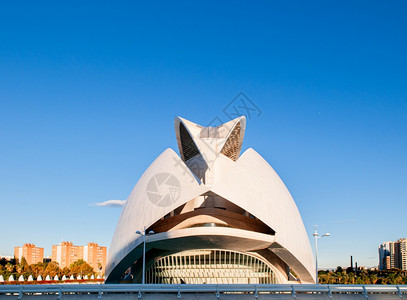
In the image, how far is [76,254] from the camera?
131 meters

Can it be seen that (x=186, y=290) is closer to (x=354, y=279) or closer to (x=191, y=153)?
(x=191, y=153)

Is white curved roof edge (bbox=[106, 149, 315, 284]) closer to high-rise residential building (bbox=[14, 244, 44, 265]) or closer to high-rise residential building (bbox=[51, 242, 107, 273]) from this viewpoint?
high-rise residential building (bbox=[51, 242, 107, 273])

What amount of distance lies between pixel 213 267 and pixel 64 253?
348 ft

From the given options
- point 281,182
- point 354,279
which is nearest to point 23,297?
point 281,182

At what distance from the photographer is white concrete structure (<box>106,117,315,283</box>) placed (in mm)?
29062

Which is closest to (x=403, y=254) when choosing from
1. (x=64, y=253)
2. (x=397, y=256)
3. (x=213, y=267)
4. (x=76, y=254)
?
(x=397, y=256)

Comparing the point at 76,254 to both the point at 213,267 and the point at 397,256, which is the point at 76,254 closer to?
the point at 397,256

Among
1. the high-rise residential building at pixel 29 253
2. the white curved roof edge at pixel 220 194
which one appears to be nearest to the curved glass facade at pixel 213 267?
the white curved roof edge at pixel 220 194

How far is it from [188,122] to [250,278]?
13320mm

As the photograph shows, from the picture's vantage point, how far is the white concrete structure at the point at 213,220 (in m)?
29.1

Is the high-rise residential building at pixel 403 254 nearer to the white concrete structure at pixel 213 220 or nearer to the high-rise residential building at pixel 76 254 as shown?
the high-rise residential building at pixel 76 254

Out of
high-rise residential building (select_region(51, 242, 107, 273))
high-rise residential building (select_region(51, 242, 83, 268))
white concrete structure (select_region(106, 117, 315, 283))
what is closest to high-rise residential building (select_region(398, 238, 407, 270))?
high-rise residential building (select_region(51, 242, 107, 273))

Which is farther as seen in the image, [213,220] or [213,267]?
[213,267]

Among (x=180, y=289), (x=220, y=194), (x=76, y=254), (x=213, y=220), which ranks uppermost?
(x=220, y=194)
